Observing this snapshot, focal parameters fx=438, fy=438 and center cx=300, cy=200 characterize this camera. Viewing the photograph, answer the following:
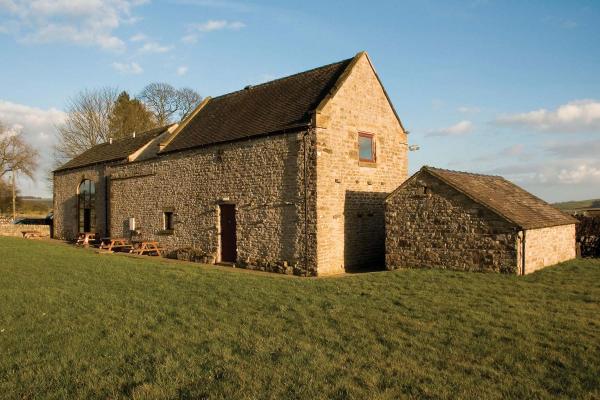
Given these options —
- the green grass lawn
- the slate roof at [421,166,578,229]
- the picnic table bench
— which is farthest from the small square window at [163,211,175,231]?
the picnic table bench

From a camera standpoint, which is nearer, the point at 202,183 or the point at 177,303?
the point at 177,303

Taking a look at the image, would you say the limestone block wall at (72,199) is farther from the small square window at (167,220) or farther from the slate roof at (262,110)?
the slate roof at (262,110)

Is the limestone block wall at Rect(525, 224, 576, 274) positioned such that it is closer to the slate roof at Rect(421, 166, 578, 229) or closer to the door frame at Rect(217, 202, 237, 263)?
the slate roof at Rect(421, 166, 578, 229)

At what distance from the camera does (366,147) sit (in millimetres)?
17719

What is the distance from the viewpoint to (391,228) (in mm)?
15023

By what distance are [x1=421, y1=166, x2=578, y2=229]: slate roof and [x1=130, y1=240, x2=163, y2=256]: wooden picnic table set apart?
13.6 m

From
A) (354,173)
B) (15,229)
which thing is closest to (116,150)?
(15,229)

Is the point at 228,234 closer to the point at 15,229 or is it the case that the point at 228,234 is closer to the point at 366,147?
the point at 366,147

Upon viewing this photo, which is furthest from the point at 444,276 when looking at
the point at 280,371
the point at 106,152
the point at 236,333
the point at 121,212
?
the point at 106,152

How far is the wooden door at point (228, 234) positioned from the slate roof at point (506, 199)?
8.12 m

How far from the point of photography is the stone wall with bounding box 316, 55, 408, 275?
50.8ft

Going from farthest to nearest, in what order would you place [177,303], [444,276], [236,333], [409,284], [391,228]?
[391,228] → [444,276] → [409,284] → [177,303] → [236,333]

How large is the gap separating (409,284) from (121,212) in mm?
18500

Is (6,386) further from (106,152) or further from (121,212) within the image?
(106,152)
